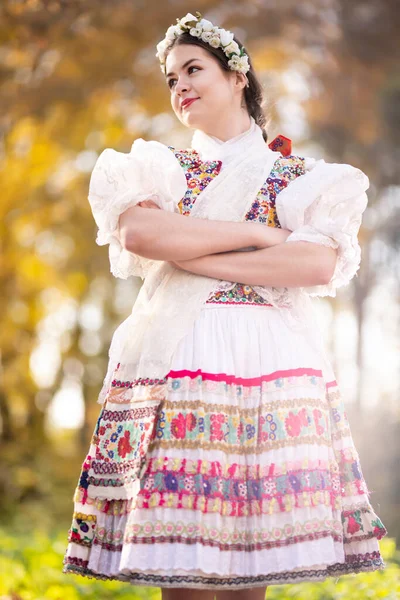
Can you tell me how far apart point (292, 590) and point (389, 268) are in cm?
267

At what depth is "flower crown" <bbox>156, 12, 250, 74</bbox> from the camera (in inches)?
73.0

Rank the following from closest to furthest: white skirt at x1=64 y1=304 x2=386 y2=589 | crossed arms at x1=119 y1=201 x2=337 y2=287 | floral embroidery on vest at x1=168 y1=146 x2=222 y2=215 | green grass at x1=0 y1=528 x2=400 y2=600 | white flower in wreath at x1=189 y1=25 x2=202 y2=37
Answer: white skirt at x1=64 y1=304 x2=386 y2=589
crossed arms at x1=119 y1=201 x2=337 y2=287
floral embroidery on vest at x1=168 y1=146 x2=222 y2=215
white flower in wreath at x1=189 y1=25 x2=202 y2=37
green grass at x1=0 y1=528 x2=400 y2=600

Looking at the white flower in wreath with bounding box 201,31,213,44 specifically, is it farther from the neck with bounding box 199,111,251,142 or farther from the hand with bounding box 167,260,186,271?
the hand with bounding box 167,260,186,271

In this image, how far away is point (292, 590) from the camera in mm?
3186

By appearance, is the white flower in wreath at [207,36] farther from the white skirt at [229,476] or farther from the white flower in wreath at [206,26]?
the white skirt at [229,476]

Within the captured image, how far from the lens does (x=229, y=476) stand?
1.58 meters

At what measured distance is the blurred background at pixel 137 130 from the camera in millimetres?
5055

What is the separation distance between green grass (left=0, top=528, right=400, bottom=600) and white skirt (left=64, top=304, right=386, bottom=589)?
4.12 ft

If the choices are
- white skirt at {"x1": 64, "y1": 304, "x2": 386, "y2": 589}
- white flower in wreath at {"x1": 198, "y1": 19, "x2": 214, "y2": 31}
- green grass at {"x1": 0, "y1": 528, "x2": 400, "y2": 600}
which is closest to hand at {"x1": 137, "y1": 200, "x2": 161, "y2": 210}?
white skirt at {"x1": 64, "y1": 304, "x2": 386, "y2": 589}

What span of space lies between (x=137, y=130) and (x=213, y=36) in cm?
463

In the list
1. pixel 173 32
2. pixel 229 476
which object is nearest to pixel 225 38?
pixel 173 32

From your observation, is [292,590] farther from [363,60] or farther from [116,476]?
[363,60]

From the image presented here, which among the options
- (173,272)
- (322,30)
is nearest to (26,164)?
(322,30)

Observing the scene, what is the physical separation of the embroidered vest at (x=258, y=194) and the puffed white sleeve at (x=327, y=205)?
40 millimetres
